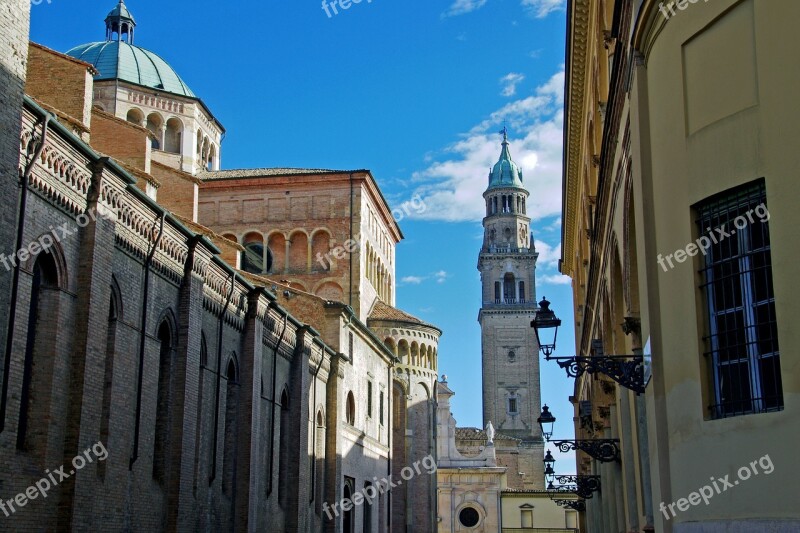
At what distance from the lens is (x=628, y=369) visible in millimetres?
11414

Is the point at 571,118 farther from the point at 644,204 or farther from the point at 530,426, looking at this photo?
the point at 530,426

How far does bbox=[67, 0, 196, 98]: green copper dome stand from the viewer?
44656 millimetres

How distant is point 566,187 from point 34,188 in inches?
689

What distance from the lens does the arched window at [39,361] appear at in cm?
1436

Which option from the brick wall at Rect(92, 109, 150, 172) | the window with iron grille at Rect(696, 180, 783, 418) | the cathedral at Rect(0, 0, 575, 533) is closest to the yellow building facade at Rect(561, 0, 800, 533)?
the window with iron grille at Rect(696, 180, 783, 418)

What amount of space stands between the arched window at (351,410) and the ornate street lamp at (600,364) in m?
22.9

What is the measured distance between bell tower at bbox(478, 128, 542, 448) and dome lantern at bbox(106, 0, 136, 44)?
54.3 m

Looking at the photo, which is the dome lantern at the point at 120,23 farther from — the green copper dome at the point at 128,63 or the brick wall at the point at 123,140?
the brick wall at the point at 123,140

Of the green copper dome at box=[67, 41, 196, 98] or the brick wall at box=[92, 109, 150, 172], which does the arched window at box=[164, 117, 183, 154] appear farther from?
the brick wall at box=[92, 109, 150, 172]

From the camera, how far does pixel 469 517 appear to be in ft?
217


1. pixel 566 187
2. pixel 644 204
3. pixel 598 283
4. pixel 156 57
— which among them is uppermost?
pixel 156 57

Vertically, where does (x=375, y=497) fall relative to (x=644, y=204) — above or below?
below

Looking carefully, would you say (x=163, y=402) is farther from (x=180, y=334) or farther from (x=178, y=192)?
(x=178, y=192)

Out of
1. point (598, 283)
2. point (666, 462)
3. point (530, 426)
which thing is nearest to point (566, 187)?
point (598, 283)
